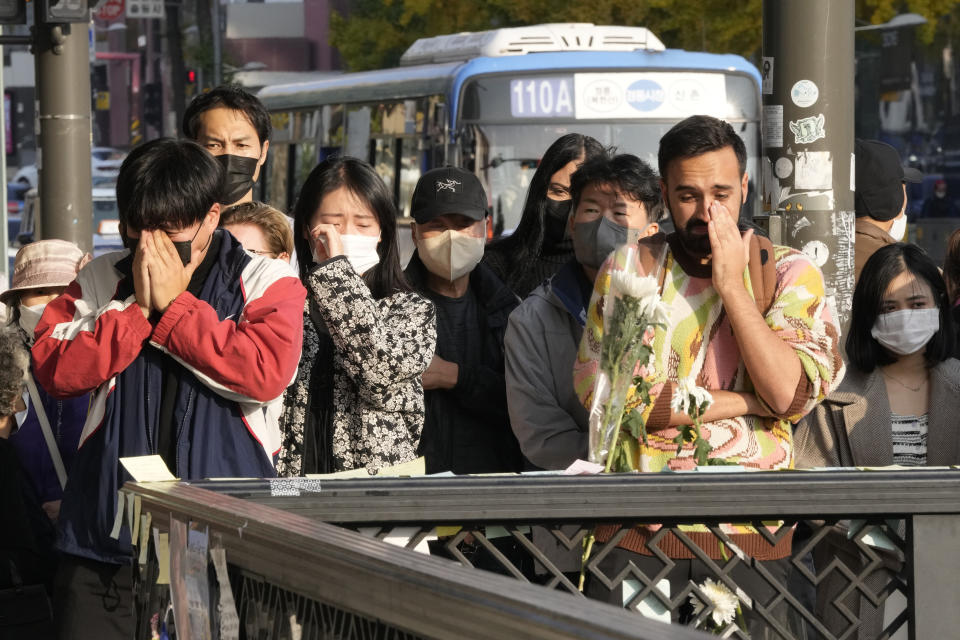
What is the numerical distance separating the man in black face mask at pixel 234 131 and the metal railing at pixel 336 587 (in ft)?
7.95

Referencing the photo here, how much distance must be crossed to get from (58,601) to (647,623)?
2.41 m

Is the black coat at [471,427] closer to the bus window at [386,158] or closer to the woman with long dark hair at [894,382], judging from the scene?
the woman with long dark hair at [894,382]

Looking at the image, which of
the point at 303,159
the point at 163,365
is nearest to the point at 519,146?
the point at 303,159

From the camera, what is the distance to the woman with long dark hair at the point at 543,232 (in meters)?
5.77

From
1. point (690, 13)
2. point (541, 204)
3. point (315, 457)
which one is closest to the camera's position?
point (315, 457)


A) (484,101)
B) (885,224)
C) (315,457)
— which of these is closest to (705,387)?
(315,457)

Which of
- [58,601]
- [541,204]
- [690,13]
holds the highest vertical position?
[690,13]

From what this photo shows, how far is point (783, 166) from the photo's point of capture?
5.44m

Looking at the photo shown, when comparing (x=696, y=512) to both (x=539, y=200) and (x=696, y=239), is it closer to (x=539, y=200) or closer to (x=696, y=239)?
(x=696, y=239)

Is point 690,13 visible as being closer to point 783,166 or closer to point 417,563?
point 783,166

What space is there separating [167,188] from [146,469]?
1048 mm

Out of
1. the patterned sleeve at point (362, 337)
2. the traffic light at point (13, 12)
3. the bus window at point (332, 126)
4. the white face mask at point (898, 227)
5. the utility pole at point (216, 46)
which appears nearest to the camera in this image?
the patterned sleeve at point (362, 337)

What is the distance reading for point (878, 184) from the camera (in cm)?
619

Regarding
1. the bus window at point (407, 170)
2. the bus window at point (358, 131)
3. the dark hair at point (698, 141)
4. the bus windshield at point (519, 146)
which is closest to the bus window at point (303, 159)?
the bus window at point (358, 131)
